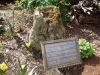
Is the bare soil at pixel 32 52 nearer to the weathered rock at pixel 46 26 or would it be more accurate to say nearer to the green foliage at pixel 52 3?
the green foliage at pixel 52 3

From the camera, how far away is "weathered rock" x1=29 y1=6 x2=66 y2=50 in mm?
4438

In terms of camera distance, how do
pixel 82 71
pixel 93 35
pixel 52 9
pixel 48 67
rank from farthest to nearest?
pixel 93 35 → pixel 52 9 → pixel 82 71 → pixel 48 67

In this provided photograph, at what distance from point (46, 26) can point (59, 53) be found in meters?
0.94

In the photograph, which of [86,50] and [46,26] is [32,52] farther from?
[86,50]

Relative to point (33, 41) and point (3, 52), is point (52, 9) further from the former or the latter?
point (3, 52)

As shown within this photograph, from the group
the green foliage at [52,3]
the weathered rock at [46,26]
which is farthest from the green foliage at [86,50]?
the green foliage at [52,3]

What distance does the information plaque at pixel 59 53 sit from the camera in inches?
141

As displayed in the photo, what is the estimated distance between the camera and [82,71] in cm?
438

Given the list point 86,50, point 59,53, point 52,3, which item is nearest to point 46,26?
point 86,50

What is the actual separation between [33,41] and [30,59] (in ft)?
1.04

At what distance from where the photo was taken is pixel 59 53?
364cm

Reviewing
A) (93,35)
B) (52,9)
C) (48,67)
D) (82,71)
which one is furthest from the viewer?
(93,35)

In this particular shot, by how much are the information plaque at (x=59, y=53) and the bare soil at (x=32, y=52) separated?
438mm

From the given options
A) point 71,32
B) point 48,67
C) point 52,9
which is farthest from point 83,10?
point 48,67
